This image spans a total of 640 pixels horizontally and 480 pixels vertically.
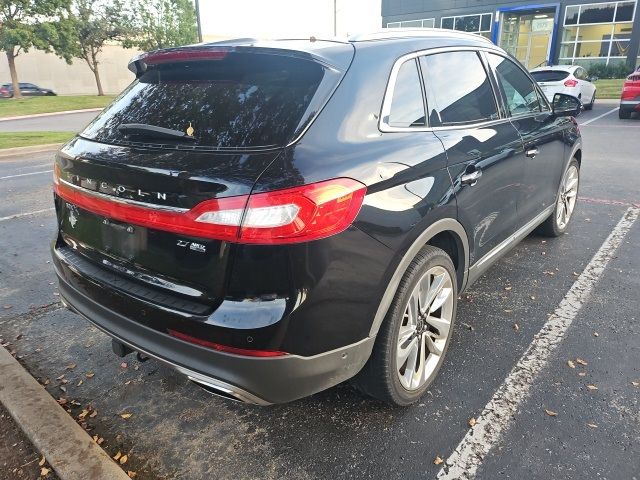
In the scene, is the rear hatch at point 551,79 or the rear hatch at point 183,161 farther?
the rear hatch at point 551,79

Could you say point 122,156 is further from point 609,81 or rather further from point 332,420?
point 609,81

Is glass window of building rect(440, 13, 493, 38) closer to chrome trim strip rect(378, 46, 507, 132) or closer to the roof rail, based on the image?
the roof rail

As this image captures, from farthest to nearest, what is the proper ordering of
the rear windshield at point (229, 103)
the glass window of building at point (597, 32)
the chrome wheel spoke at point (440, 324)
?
1. the glass window of building at point (597, 32)
2. the chrome wheel spoke at point (440, 324)
3. the rear windshield at point (229, 103)

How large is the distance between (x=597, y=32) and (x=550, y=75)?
15925 mm

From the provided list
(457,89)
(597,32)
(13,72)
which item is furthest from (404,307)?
(13,72)

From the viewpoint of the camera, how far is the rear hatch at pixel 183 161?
6.39 ft

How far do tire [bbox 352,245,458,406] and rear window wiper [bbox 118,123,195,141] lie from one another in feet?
3.90

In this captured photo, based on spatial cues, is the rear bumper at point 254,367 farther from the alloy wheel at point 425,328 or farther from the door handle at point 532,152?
the door handle at point 532,152

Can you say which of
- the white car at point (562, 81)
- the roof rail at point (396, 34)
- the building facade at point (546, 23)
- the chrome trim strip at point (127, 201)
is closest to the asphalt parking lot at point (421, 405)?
the chrome trim strip at point (127, 201)

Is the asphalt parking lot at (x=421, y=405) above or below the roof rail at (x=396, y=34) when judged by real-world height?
below

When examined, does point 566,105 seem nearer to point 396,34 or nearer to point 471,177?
point 471,177

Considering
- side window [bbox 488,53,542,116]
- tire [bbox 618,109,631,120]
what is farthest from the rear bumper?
tire [bbox 618,109,631,120]

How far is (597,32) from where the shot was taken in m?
28.7

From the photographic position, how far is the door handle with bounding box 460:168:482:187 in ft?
8.93
